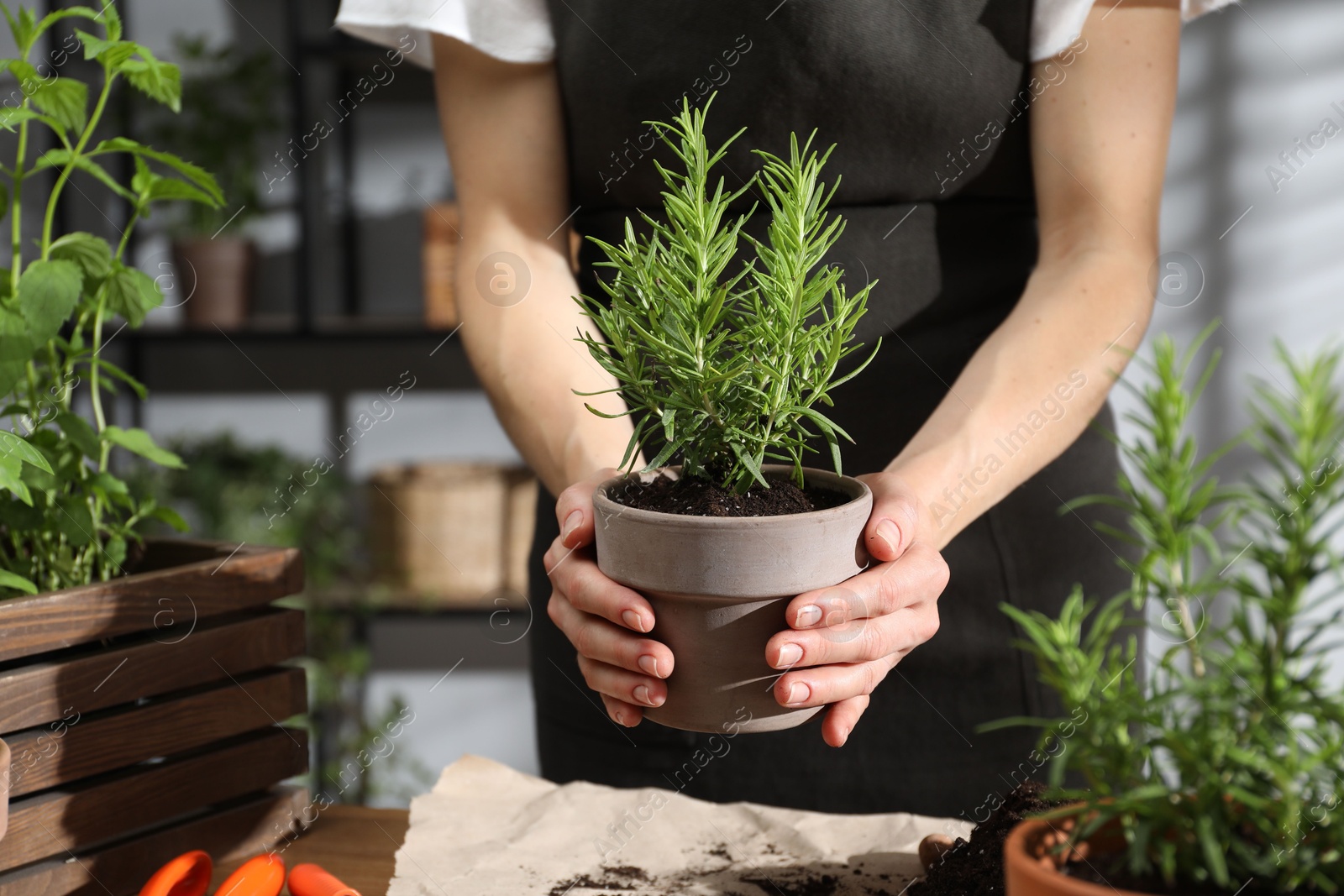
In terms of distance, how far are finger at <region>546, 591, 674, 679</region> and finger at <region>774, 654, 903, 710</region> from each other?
0.06 m

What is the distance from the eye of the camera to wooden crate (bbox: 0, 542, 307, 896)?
2.09 ft

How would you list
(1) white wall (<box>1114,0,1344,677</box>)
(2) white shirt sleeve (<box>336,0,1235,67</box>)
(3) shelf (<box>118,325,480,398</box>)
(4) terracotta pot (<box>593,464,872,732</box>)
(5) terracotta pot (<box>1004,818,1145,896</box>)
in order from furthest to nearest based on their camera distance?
(3) shelf (<box>118,325,480,398</box>)
(1) white wall (<box>1114,0,1344,677</box>)
(2) white shirt sleeve (<box>336,0,1235,67</box>)
(4) terracotta pot (<box>593,464,872,732</box>)
(5) terracotta pot (<box>1004,818,1145,896</box>)

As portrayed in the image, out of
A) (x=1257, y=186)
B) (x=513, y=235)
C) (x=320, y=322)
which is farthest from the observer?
(x=320, y=322)

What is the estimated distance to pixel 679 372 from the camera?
0.54m

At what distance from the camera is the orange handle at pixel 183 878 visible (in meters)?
0.62

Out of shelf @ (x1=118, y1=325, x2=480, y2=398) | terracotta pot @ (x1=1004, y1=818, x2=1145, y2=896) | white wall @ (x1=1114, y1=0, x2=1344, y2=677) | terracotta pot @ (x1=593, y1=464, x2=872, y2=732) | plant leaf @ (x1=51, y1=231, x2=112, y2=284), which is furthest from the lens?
shelf @ (x1=118, y1=325, x2=480, y2=398)

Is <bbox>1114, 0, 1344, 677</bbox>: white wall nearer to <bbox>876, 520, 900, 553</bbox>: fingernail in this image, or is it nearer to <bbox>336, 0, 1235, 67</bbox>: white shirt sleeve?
<bbox>336, 0, 1235, 67</bbox>: white shirt sleeve

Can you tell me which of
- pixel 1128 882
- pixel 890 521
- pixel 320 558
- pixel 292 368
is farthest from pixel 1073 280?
pixel 292 368

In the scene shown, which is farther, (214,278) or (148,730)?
(214,278)

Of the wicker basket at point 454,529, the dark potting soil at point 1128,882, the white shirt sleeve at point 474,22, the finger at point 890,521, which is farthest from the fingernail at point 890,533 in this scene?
the wicker basket at point 454,529

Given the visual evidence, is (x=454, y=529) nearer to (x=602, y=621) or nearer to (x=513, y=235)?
(x=513, y=235)

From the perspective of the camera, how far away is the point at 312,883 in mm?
628

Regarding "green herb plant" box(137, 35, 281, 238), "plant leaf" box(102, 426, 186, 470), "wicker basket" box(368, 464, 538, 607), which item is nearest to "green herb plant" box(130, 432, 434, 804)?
"wicker basket" box(368, 464, 538, 607)

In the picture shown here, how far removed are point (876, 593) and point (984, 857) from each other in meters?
0.16
